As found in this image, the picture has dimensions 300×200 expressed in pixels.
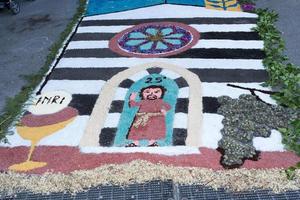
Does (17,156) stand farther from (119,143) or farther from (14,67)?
(14,67)

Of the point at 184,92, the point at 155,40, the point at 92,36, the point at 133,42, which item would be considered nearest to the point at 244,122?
the point at 184,92

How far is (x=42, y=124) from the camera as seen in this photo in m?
6.38

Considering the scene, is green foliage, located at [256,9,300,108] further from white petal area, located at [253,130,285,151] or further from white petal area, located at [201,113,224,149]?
white petal area, located at [201,113,224,149]

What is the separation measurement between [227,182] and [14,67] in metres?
4.96

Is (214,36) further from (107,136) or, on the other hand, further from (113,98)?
(107,136)

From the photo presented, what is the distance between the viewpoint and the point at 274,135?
5812 mm

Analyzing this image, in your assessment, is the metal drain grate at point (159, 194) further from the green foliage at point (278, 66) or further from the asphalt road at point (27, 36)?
the asphalt road at point (27, 36)

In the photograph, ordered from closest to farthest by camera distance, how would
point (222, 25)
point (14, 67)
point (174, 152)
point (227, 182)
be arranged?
point (227, 182), point (174, 152), point (14, 67), point (222, 25)

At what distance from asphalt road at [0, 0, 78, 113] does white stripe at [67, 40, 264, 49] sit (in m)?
0.70

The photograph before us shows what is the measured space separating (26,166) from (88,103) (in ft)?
5.20

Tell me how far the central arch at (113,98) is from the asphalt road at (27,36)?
64.0 inches

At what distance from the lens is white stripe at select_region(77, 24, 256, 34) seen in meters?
8.88

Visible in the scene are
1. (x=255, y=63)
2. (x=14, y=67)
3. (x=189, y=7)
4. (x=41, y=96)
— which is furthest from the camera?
(x=189, y=7)

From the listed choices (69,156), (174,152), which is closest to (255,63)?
(174,152)
